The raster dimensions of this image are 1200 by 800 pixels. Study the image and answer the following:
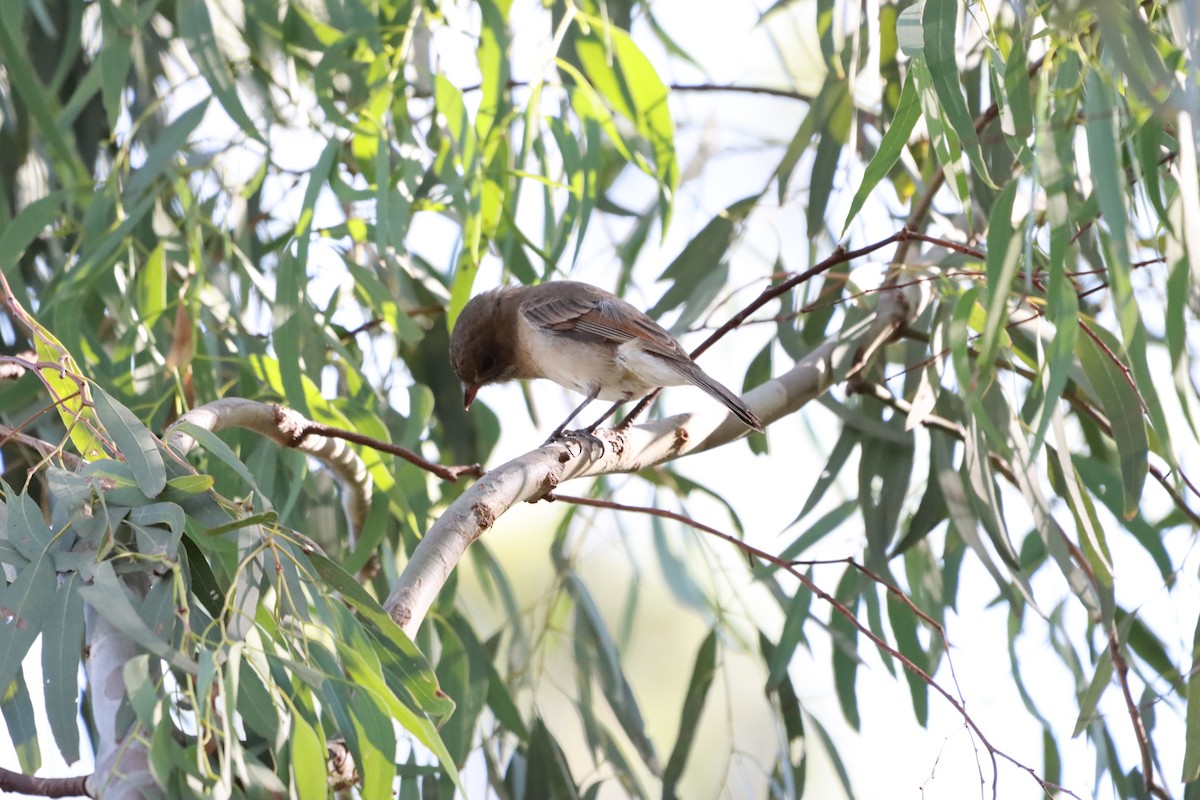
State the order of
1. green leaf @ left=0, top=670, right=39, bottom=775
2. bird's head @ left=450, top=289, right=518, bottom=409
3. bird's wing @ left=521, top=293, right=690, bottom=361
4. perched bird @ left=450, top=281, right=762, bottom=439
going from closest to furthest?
green leaf @ left=0, top=670, right=39, bottom=775
bird's wing @ left=521, top=293, right=690, bottom=361
perched bird @ left=450, top=281, right=762, bottom=439
bird's head @ left=450, top=289, right=518, bottom=409

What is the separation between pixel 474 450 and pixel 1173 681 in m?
1.68

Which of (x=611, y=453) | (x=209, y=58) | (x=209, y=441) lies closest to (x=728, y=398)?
(x=611, y=453)

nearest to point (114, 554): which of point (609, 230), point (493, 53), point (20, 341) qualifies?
point (493, 53)

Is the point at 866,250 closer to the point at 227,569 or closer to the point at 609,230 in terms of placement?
the point at 227,569

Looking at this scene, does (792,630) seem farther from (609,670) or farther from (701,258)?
(701,258)

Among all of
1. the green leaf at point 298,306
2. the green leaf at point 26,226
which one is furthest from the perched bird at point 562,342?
the green leaf at point 26,226

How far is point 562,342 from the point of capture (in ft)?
10.1

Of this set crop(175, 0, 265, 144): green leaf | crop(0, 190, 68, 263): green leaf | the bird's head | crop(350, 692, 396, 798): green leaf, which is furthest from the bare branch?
the bird's head

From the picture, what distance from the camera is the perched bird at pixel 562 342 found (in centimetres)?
288

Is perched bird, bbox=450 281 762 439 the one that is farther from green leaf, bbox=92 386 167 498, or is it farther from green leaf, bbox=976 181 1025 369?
green leaf, bbox=92 386 167 498

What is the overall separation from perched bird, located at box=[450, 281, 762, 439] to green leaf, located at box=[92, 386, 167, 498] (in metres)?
1.31

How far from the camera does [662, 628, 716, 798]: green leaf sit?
8.75ft

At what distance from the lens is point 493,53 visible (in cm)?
259

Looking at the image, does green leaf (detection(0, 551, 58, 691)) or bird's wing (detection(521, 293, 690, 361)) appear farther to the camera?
bird's wing (detection(521, 293, 690, 361))
